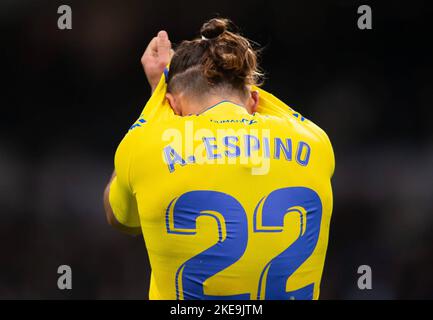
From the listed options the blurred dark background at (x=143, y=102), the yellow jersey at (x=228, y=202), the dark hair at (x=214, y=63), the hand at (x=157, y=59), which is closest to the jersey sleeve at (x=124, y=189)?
the yellow jersey at (x=228, y=202)

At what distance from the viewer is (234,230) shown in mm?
2213

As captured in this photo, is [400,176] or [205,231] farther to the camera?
[400,176]

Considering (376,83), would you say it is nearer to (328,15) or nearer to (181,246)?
(328,15)

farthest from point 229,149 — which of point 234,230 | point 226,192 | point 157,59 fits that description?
point 157,59

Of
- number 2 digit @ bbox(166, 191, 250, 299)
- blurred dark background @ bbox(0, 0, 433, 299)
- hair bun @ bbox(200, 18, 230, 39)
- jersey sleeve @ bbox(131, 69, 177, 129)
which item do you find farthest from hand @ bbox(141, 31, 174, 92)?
blurred dark background @ bbox(0, 0, 433, 299)

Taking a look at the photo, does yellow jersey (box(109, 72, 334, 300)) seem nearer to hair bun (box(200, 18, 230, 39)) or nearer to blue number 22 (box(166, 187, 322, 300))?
blue number 22 (box(166, 187, 322, 300))

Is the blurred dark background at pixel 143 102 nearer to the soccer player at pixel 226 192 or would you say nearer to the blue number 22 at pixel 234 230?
the soccer player at pixel 226 192

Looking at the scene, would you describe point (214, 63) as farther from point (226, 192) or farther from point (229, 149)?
point (226, 192)

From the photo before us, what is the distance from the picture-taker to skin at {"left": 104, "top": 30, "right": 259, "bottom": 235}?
7.88 feet

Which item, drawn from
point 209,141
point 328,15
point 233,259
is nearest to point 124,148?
point 209,141

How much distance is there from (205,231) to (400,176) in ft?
11.1

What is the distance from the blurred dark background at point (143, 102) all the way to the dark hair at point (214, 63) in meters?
2.54

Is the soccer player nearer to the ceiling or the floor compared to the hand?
nearer to the floor
